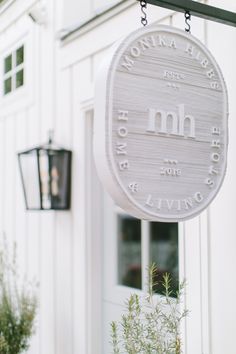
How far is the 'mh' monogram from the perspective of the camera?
168 centimetres

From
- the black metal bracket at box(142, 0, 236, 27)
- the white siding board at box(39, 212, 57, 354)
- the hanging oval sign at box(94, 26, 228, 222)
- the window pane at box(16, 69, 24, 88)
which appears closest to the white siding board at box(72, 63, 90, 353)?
the white siding board at box(39, 212, 57, 354)

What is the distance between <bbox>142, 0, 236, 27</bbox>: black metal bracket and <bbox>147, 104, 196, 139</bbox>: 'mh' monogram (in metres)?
0.33

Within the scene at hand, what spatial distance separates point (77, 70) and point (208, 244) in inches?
62.3

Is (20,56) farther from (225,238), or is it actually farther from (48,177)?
(225,238)

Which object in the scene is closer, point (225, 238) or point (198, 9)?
point (198, 9)

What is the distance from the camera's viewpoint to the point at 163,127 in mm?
1699

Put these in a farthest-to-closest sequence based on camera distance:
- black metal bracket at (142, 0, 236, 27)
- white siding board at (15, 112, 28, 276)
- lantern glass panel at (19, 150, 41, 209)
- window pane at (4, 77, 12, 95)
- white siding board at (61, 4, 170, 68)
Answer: window pane at (4, 77, 12, 95)
white siding board at (15, 112, 28, 276)
lantern glass panel at (19, 150, 41, 209)
white siding board at (61, 4, 170, 68)
black metal bracket at (142, 0, 236, 27)

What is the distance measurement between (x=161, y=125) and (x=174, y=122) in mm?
52

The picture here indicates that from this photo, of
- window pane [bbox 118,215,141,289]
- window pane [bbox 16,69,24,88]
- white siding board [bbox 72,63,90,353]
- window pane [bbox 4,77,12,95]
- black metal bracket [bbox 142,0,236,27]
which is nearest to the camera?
black metal bracket [bbox 142,0,236,27]

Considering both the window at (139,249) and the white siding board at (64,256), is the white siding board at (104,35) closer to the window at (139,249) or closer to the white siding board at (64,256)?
the white siding board at (64,256)

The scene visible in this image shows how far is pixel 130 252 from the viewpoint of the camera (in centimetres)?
685

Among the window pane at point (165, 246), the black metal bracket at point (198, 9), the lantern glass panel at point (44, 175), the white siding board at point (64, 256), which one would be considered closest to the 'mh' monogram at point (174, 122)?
the black metal bracket at point (198, 9)

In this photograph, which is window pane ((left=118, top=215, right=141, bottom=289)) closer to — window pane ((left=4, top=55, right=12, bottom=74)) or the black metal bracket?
window pane ((left=4, top=55, right=12, bottom=74))

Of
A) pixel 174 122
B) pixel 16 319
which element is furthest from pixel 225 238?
pixel 16 319
